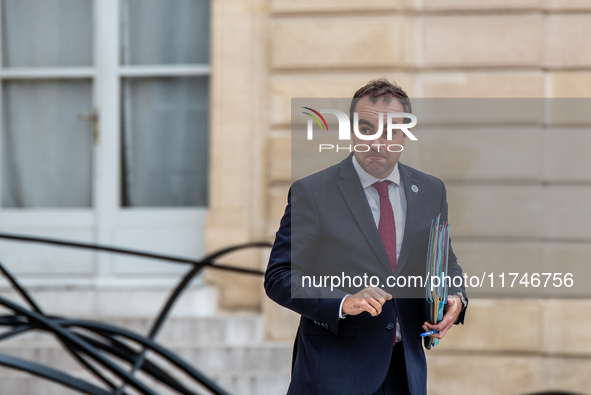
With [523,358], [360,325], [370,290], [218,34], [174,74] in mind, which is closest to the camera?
[370,290]

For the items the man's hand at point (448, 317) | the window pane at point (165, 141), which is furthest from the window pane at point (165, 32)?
the man's hand at point (448, 317)

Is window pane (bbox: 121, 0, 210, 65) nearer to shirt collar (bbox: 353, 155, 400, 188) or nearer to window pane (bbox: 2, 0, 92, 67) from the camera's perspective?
window pane (bbox: 2, 0, 92, 67)

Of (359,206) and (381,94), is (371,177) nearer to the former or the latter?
(359,206)

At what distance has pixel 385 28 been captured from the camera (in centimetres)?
532

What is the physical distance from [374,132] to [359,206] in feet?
0.53

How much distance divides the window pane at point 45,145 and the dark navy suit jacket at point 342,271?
5.15 metres

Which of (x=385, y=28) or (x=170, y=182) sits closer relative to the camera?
(x=385, y=28)

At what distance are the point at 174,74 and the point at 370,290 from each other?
17.0 feet

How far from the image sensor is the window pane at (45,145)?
250 inches

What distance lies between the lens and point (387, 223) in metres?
1.41

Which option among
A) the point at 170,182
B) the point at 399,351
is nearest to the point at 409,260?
the point at 399,351

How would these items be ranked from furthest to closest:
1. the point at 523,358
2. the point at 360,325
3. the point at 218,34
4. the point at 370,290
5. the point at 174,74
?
the point at 174,74 < the point at 218,34 < the point at 523,358 < the point at 360,325 < the point at 370,290

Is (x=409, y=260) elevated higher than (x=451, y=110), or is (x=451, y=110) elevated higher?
(x=451, y=110)

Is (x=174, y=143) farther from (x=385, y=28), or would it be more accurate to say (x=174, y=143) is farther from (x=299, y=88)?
(x=385, y=28)
